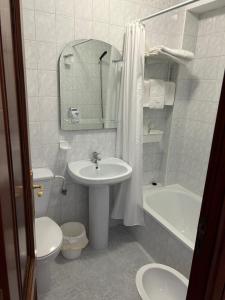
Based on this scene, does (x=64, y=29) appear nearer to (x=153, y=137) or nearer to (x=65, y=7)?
(x=65, y=7)

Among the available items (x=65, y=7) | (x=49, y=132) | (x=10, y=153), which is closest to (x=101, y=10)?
(x=65, y=7)

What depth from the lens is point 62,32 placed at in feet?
6.04

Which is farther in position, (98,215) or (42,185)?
(98,215)

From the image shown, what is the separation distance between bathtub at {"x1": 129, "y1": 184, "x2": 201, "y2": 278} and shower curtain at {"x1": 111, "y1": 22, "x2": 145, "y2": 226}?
169 mm

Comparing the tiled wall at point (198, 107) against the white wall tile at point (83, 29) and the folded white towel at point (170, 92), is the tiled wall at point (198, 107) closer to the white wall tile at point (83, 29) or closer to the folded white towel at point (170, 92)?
the folded white towel at point (170, 92)

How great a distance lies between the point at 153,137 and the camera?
7.84ft

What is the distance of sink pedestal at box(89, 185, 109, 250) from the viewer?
2.07m

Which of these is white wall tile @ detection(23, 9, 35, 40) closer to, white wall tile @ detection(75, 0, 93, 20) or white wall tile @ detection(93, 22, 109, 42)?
white wall tile @ detection(75, 0, 93, 20)

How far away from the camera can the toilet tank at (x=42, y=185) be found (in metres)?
1.86

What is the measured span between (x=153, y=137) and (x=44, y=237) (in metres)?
1.42

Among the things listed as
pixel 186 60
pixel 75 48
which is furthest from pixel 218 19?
pixel 75 48

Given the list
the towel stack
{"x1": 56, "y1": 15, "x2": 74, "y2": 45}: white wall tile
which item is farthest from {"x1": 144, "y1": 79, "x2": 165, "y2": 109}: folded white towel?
{"x1": 56, "y1": 15, "x2": 74, "y2": 45}: white wall tile

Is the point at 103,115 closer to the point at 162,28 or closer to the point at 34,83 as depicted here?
the point at 34,83

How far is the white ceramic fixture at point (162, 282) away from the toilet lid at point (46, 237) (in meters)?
0.63
